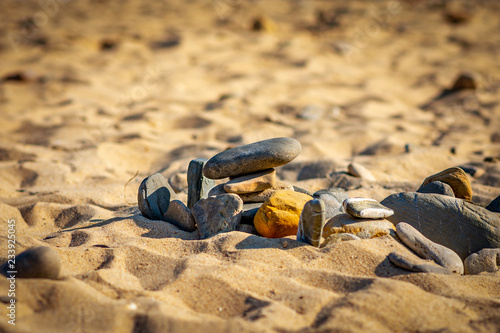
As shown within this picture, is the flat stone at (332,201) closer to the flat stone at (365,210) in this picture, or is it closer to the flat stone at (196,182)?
the flat stone at (365,210)

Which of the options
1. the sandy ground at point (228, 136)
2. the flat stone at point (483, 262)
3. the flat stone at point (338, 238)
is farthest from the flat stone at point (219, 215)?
the flat stone at point (483, 262)

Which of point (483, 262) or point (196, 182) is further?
point (196, 182)

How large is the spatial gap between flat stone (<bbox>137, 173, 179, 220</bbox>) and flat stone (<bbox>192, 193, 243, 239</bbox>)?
39 centimetres

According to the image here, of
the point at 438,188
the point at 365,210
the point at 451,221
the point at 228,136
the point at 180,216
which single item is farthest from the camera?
the point at 228,136

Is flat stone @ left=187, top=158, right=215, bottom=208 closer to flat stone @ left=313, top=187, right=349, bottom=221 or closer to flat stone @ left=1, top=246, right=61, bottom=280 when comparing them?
flat stone @ left=313, top=187, right=349, bottom=221

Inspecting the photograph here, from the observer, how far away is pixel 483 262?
7.28 ft

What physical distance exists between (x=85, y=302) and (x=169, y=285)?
391mm

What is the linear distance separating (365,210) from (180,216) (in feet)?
4.15

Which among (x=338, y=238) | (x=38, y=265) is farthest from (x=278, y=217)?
(x=38, y=265)

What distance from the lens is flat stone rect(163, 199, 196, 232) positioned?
2.55m

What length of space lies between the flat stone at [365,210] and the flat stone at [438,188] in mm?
598

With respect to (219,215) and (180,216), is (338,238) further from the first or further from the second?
(180,216)

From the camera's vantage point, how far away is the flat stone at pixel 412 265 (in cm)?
199

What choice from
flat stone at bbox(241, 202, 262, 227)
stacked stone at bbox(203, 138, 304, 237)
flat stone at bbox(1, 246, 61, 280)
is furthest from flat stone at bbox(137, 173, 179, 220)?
flat stone at bbox(1, 246, 61, 280)
